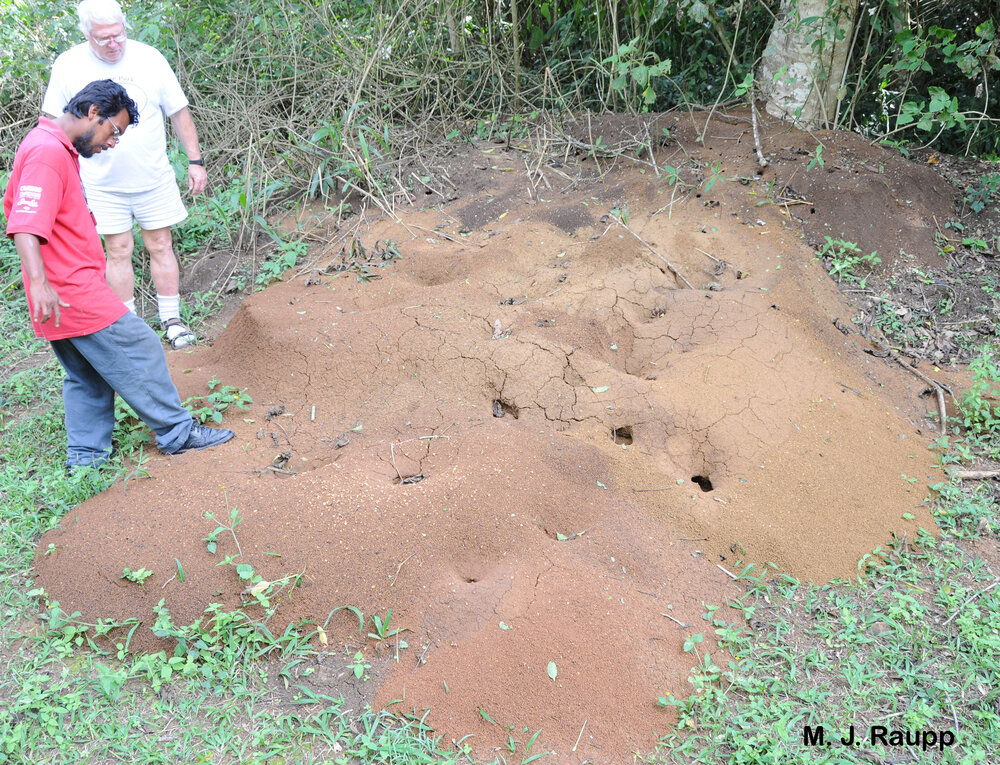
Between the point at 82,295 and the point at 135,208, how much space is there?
135cm

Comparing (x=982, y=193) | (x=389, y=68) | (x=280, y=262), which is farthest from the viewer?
(x=389, y=68)

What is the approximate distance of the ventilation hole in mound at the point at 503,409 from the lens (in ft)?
10.7

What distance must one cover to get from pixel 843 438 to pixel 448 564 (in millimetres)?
1736

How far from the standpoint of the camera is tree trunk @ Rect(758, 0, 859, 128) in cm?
430

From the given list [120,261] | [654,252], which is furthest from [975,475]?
[120,261]

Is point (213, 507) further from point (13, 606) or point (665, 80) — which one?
point (665, 80)

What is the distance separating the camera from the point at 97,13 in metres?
3.43

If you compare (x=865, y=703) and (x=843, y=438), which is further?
(x=843, y=438)

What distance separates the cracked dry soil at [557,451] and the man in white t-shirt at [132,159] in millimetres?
536

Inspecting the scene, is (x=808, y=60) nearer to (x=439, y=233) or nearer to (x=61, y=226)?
(x=439, y=233)

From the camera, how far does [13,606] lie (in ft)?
8.45

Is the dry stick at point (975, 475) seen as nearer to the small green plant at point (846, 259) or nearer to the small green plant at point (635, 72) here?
the small green plant at point (846, 259)

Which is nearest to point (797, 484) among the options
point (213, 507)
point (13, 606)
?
point (213, 507)

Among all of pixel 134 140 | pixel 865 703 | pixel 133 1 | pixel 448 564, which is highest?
pixel 133 1
